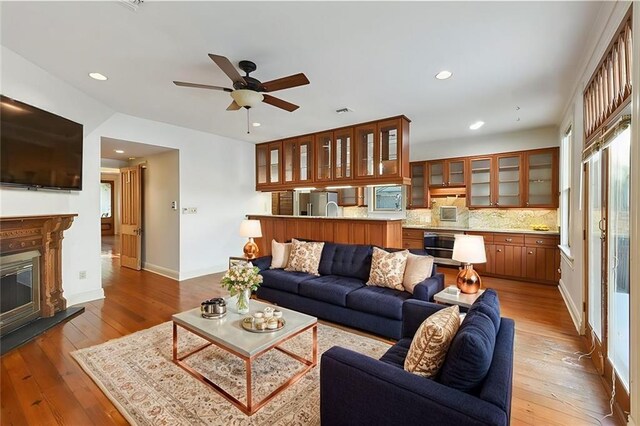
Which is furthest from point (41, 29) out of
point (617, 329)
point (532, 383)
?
point (617, 329)

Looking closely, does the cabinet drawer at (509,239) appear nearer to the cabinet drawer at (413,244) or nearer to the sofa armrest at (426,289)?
the cabinet drawer at (413,244)

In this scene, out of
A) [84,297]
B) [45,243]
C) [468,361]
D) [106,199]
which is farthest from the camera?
[106,199]

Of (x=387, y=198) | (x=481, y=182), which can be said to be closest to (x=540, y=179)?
(x=481, y=182)

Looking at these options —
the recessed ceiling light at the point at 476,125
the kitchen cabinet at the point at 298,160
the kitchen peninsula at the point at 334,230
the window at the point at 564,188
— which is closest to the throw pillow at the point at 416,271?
the kitchen peninsula at the point at 334,230

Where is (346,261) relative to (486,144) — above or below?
below

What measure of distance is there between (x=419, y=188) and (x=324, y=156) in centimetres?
260

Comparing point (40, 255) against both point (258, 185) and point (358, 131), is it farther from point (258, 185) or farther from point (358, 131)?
point (358, 131)

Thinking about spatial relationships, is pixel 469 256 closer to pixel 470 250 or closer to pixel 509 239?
pixel 470 250

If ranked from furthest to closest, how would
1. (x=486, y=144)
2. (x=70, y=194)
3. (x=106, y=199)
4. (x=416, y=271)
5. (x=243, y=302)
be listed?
1. (x=106, y=199)
2. (x=486, y=144)
3. (x=70, y=194)
4. (x=416, y=271)
5. (x=243, y=302)

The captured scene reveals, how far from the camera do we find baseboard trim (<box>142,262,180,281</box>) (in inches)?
215

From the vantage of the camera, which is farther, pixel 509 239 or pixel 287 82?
pixel 509 239

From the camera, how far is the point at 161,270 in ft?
19.0

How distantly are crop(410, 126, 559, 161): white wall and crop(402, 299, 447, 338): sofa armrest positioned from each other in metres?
4.92

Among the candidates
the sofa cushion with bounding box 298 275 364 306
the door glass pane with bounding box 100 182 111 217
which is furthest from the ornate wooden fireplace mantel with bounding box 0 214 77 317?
the door glass pane with bounding box 100 182 111 217
